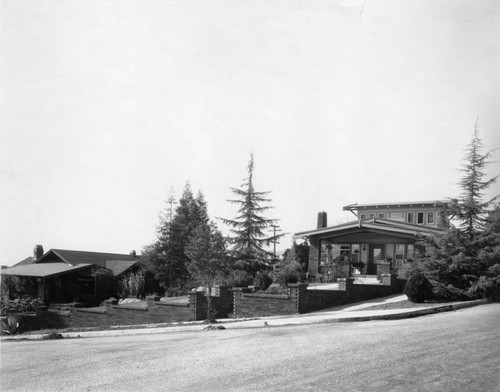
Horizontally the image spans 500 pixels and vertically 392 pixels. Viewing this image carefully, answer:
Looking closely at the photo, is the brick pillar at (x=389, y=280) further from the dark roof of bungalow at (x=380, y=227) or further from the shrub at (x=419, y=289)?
the dark roof of bungalow at (x=380, y=227)

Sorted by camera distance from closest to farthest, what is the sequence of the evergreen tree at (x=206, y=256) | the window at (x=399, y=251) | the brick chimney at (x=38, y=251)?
the evergreen tree at (x=206, y=256)
the window at (x=399, y=251)
the brick chimney at (x=38, y=251)

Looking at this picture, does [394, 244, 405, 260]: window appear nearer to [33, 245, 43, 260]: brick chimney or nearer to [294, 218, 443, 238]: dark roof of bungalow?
[294, 218, 443, 238]: dark roof of bungalow

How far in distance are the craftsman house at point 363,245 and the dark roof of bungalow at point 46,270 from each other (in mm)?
15060

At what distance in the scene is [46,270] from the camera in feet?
115

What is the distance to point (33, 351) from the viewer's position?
13898 millimetres

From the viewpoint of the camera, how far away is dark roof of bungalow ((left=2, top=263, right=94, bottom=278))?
33719mm

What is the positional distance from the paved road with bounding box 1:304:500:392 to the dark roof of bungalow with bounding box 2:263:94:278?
21.0 m

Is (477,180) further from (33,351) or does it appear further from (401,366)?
(33,351)

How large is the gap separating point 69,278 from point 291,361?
2874 centimetres

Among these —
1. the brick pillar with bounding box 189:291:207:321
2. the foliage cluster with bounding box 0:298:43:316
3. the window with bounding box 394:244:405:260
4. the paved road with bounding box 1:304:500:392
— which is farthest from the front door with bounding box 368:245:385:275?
the foliage cluster with bounding box 0:298:43:316

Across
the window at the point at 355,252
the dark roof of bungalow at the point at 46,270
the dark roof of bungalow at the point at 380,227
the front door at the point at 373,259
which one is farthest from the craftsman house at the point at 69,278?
the front door at the point at 373,259

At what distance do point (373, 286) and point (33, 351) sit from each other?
41.1 feet

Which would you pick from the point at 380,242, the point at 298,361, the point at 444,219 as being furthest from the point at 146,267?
the point at 298,361

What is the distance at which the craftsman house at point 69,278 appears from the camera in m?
34.1
